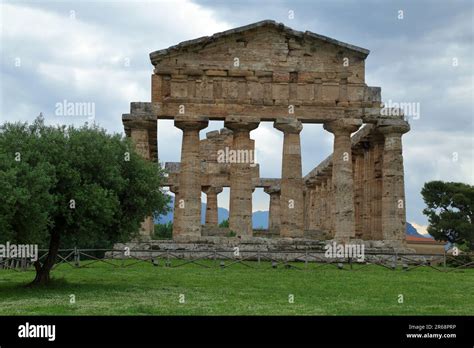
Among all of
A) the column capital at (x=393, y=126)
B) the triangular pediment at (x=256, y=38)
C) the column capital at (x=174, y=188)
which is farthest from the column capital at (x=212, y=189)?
the column capital at (x=393, y=126)

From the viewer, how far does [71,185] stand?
24656mm

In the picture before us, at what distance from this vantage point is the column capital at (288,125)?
4234 cm

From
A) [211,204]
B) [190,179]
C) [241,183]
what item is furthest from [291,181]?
[211,204]

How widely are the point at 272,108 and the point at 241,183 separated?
16.2ft

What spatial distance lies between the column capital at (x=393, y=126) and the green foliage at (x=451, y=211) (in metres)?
24.3

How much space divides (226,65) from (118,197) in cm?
1788

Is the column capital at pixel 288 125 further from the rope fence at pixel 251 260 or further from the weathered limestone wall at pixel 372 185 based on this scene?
the rope fence at pixel 251 260

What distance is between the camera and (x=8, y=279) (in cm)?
2858

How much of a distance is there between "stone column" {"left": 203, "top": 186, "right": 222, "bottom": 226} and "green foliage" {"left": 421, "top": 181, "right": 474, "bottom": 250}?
21392 mm

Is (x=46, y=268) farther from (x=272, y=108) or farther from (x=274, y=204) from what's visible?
(x=274, y=204)

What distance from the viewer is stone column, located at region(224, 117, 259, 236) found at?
4191 cm

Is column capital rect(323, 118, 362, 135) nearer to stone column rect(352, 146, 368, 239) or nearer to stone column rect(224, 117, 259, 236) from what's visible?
stone column rect(224, 117, 259, 236)

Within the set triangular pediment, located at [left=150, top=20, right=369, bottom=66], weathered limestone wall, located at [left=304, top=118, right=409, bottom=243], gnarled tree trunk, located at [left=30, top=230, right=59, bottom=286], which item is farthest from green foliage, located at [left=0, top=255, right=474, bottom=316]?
triangular pediment, located at [left=150, top=20, right=369, bottom=66]
